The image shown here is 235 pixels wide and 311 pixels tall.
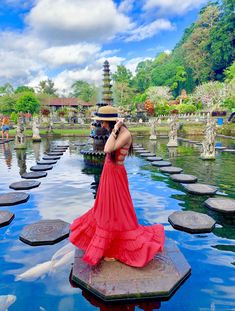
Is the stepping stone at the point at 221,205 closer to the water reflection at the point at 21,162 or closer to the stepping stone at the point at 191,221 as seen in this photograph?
the stepping stone at the point at 191,221

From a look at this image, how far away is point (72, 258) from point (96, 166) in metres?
8.52

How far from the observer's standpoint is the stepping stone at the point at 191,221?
5.48 meters

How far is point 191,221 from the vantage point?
5.80 meters

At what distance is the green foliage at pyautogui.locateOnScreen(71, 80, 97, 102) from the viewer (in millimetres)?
64512

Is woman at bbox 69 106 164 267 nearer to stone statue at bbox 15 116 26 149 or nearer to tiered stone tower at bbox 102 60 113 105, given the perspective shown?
tiered stone tower at bbox 102 60 113 105

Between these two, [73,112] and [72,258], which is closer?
[72,258]

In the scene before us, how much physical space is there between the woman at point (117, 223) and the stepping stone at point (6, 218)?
2642mm

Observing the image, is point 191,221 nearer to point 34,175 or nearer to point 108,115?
point 108,115

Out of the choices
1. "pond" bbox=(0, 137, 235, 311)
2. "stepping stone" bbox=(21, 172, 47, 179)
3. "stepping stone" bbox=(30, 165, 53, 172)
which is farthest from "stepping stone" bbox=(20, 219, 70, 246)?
"stepping stone" bbox=(30, 165, 53, 172)

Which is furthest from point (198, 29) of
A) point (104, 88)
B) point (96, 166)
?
point (96, 166)

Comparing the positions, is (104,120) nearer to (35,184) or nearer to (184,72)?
(35,184)

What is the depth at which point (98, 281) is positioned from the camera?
3660 millimetres

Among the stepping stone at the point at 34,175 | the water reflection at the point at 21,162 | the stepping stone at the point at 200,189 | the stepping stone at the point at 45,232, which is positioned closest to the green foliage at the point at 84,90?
the water reflection at the point at 21,162

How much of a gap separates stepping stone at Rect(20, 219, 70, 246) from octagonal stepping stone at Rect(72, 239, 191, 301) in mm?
1058
